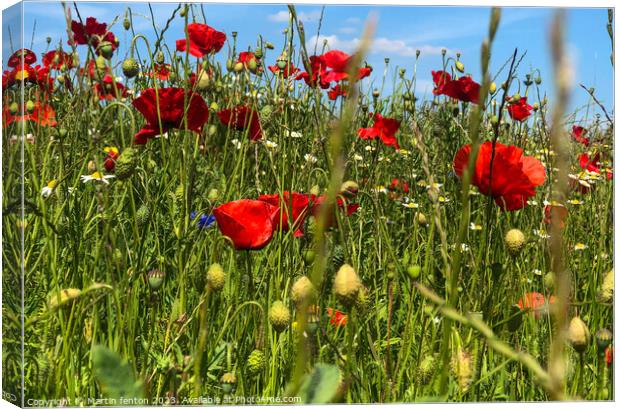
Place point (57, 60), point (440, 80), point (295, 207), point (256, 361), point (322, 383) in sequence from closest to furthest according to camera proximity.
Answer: point (322, 383)
point (256, 361)
point (295, 207)
point (57, 60)
point (440, 80)

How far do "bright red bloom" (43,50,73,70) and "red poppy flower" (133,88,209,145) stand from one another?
0.18 meters

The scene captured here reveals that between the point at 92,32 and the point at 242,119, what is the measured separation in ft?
1.03

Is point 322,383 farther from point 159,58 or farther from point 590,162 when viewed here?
point 590,162

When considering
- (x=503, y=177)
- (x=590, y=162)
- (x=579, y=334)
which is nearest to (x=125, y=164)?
(x=503, y=177)

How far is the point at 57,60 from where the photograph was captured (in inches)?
52.5

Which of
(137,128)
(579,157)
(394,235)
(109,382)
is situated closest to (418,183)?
(394,235)

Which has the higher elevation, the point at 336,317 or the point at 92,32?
the point at 92,32

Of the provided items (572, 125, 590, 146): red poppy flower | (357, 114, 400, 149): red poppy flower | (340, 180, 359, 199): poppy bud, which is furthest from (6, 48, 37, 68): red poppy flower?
(572, 125, 590, 146): red poppy flower

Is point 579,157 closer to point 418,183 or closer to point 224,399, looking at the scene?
point 418,183

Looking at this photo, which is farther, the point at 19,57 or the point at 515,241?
the point at 19,57

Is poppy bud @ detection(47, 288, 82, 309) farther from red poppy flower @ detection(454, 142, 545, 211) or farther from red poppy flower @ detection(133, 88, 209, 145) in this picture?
red poppy flower @ detection(454, 142, 545, 211)

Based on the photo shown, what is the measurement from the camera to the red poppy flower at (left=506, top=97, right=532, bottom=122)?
63.5 inches

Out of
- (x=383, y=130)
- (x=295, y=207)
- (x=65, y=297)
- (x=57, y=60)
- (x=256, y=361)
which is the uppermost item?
(x=57, y=60)

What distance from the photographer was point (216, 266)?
2.77 ft
